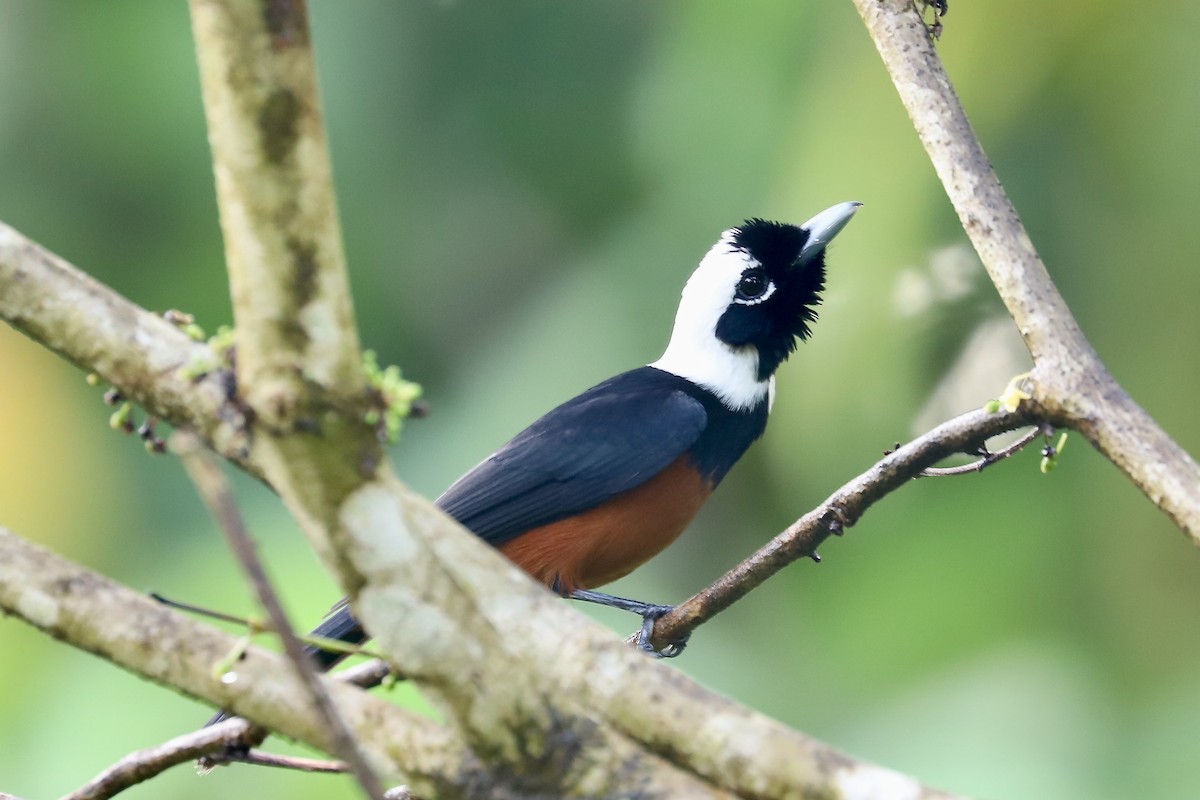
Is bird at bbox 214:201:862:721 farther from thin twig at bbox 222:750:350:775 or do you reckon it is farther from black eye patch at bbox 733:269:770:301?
thin twig at bbox 222:750:350:775

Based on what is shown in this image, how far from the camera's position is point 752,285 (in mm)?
4309

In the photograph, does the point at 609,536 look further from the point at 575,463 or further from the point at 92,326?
the point at 92,326

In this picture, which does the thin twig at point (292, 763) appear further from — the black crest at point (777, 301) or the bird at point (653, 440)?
the black crest at point (777, 301)

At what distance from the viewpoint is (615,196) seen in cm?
915

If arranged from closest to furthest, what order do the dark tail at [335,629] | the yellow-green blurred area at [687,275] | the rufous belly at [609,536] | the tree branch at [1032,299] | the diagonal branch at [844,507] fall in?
the tree branch at [1032,299] → the diagonal branch at [844,507] → the dark tail at [335,629] → the rufous belly at [609,536] → the yellow-green blurred area at [687,275]

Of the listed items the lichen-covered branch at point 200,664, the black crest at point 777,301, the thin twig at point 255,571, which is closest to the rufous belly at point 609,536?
the black crest at point 777,301

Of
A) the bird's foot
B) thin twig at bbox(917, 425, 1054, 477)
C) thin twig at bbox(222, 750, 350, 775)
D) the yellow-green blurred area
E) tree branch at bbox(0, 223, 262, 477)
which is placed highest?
the yellow-green blurred area

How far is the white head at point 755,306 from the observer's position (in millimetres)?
4234

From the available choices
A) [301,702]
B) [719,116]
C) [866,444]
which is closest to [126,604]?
[301,702]

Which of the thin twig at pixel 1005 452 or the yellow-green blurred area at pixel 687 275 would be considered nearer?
the thin twig at pixel 1005 452

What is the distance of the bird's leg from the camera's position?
338cm

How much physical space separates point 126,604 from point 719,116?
713 cm

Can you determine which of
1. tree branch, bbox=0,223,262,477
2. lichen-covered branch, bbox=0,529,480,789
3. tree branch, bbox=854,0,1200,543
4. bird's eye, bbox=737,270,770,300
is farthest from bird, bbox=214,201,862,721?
tree branch, bbox=0,223,262,477

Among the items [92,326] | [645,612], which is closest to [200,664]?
[92,326]
